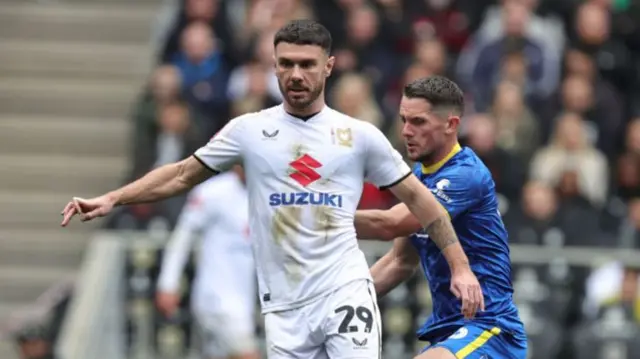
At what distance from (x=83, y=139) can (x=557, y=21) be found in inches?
195

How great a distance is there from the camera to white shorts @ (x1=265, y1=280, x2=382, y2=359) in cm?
912

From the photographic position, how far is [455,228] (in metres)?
9.50

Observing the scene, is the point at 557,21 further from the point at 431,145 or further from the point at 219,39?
the point at 431,145

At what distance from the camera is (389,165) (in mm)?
9180

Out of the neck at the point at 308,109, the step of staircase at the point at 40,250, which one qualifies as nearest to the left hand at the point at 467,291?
the neck at the point at 308,109

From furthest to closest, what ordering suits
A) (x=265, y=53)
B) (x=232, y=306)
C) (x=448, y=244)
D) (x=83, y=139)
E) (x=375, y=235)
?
1. (x=83, y=139)
2. (x=265, y=53)
3. (x=232, y=306)
4. (x=375, y=235)
5. (x=448, y=244)

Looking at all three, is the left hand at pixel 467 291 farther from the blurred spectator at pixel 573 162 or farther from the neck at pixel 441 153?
the blurred spectator at pixel 573 162

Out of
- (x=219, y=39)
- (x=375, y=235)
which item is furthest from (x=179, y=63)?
(x=375, y=235)

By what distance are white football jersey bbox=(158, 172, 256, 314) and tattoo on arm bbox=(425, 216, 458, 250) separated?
239 inches

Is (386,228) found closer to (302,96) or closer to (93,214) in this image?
(302,96)

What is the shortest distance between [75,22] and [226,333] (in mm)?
5656

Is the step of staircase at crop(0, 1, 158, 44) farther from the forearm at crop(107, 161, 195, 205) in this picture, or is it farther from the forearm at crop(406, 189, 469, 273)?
the forearm at crop(406, 189, 469, 273)

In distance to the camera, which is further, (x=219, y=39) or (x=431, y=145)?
(x=219, y=39)

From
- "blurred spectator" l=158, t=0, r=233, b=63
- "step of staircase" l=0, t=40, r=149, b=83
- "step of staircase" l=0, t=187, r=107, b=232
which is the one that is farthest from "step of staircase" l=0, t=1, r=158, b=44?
"step of staircase" l=0, t=187, r=107, b=232
